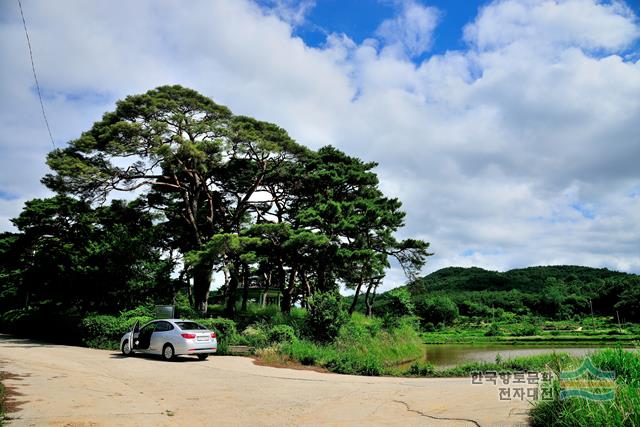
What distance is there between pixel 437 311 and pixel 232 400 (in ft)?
210

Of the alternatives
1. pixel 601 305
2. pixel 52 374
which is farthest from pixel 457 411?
pixel 601 305

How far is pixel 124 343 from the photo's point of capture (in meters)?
16.1

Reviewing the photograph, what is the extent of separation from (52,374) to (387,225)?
19.7m

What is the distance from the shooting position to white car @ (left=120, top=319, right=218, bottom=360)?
47.5 ft

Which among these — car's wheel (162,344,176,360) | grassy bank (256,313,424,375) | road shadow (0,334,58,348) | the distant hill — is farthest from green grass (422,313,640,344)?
car's wheel (162,344,176,360)

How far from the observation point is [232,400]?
8172 millimetres

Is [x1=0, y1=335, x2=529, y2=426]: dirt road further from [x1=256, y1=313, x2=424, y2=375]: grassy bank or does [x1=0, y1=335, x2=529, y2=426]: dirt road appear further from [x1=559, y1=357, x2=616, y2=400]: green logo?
[x1=256, y1=313, x2=424, y2=375]: grassy bank

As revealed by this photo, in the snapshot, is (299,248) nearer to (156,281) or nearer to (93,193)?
(156,281)

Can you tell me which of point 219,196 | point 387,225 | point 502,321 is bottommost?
point 502,321

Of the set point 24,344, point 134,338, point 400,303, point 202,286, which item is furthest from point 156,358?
point 400,303

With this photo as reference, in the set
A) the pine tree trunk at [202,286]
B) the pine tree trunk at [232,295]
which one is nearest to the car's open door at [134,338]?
the pine tree trunk at [202,286]

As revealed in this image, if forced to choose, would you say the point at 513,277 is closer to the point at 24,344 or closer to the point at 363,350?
the point at 363,350

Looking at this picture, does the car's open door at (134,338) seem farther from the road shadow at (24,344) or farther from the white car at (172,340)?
the road shadow at (24,344)

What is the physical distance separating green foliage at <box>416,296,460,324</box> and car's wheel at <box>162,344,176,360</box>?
5761 centimetres
